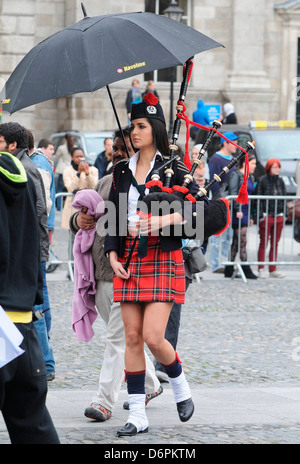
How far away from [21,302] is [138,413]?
1.89 metres

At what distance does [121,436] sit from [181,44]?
2.14 metres

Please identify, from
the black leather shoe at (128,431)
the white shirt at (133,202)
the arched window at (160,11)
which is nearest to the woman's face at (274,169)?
the white shirt at (133,202)

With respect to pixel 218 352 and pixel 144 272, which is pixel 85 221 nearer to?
pixel 144 272

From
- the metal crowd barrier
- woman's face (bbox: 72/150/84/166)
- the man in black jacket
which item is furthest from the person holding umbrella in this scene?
woman's face (bbox: 72/150/84/166)

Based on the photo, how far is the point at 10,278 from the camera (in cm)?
423

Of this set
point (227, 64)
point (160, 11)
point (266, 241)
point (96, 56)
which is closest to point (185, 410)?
point (96, 56)

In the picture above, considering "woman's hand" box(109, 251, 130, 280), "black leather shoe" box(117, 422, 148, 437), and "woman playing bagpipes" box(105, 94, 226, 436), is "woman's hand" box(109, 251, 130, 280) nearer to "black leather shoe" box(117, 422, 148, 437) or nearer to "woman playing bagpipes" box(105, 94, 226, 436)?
"woman playing bagpipes" box(105, 94, 226, 436)

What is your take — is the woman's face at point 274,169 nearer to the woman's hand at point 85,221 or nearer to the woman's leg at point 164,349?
the woman's hand at point 85,221

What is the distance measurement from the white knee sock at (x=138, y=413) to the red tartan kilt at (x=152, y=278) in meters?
0.56

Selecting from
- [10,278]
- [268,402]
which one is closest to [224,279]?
[268,402]

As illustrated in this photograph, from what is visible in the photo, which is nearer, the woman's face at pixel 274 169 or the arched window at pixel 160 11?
the woman's face at pixel 274 169

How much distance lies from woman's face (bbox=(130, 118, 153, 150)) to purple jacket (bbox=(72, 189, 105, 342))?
0.68m

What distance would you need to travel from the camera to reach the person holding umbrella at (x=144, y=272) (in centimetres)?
584
